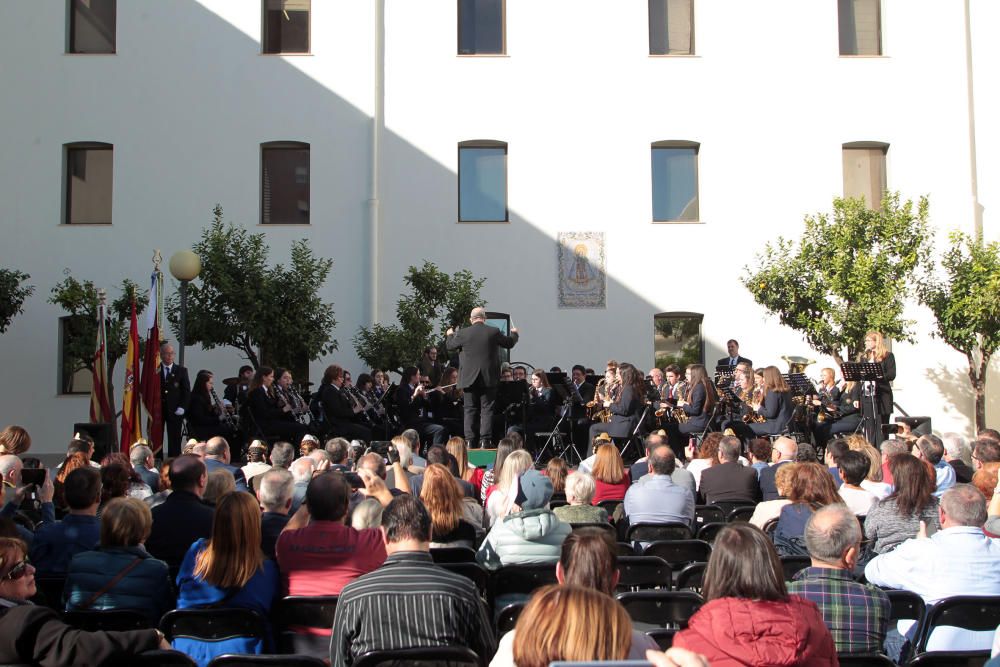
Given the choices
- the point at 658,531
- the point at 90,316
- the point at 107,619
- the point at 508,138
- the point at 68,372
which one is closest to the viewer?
the point at 107,619

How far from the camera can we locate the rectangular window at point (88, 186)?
2034 cm

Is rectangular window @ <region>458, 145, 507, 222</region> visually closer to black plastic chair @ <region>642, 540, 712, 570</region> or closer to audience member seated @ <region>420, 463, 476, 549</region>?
audience member seated @ <region>420, 463, 476, 549</region>

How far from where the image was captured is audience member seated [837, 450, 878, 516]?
7.21 m

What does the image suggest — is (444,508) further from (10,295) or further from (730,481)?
(10,295)

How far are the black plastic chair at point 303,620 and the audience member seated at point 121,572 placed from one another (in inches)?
24.2

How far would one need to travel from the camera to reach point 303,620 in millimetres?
4789

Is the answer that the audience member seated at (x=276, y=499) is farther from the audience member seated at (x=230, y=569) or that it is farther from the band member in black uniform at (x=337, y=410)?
the band member in black uniform at (x=337, y=410)

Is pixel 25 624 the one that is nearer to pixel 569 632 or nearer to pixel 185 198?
pixel 569 632

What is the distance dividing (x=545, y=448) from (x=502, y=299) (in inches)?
189

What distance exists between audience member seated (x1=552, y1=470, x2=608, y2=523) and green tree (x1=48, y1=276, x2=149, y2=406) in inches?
467

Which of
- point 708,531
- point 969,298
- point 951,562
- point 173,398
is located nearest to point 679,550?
point 708,531

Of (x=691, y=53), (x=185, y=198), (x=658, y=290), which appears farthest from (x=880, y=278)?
(x=185, y=198)

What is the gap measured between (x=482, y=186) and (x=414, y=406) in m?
5.73

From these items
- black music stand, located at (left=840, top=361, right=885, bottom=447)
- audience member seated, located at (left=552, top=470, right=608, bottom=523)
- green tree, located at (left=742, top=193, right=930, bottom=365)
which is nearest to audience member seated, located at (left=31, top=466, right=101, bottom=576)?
audience member seated, located at (left=552, top=470, right=608, bottom=523)
